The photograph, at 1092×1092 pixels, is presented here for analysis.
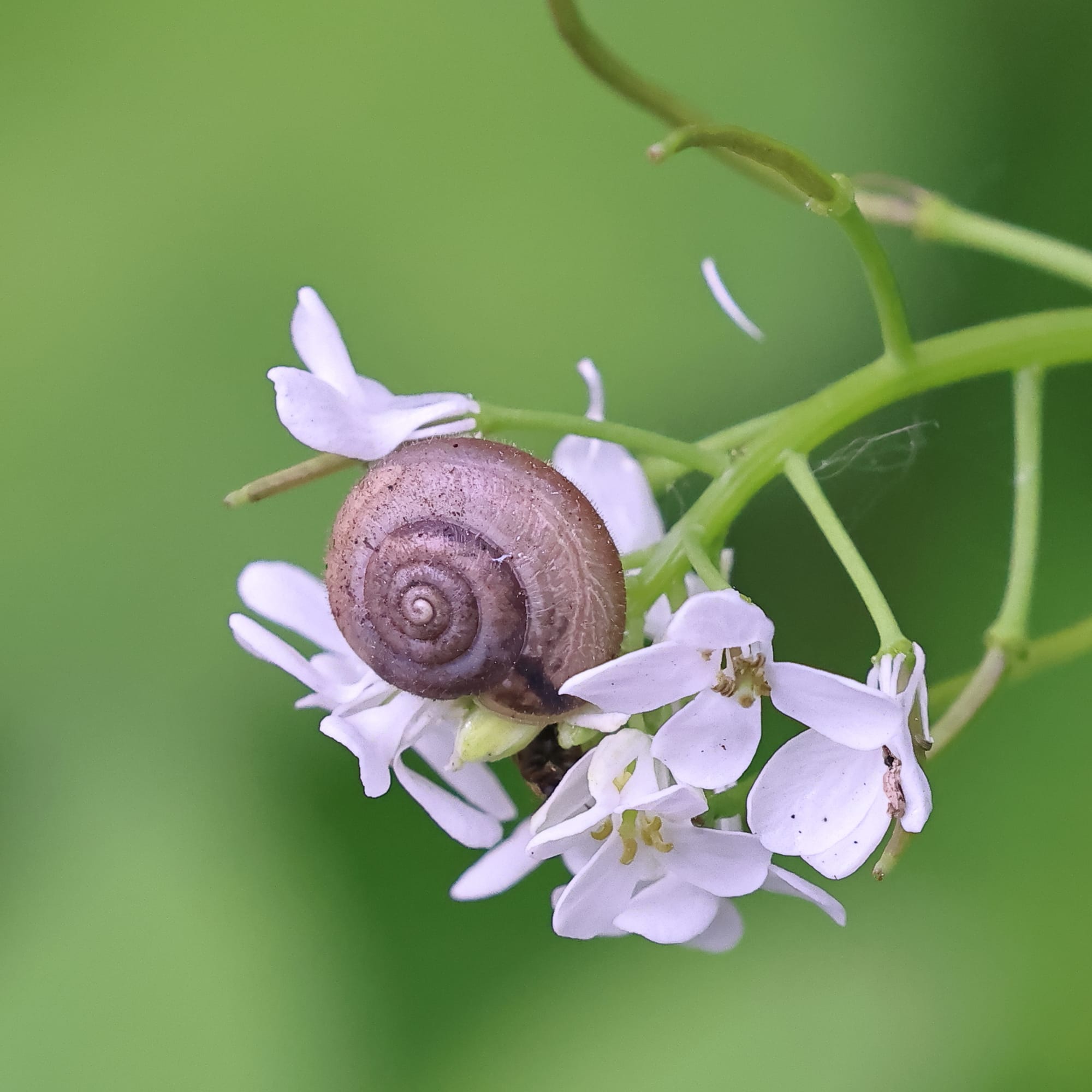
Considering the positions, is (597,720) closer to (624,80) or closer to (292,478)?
(292,478)

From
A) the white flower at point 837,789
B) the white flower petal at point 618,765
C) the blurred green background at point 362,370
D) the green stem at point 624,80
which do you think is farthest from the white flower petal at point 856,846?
the blurred green background at point 362,370

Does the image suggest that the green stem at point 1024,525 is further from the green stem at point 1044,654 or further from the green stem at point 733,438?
the green stem at point 733,438

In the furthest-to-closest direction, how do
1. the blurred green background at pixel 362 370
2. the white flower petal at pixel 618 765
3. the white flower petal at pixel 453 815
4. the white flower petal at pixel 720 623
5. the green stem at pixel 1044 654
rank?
the blurred green background at pixel 362 370 → the green stem at pixel 1044 654 → the white flower petal at pixel 453 815 → the white flower petal at pixel 618 765 → the white flower petal at pixel 720 623

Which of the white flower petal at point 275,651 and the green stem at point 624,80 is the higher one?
the green stem at point 624,80

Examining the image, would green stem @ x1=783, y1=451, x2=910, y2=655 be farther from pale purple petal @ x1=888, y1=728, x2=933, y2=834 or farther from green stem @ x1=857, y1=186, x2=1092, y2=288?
green stem @ x1=857, y1=186, x2=1092, y2=288

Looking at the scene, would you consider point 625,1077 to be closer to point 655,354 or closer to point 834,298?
point 655,354

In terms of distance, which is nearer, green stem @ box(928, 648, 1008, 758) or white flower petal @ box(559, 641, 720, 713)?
white flower petal @ box(559, 641, 720, 713)

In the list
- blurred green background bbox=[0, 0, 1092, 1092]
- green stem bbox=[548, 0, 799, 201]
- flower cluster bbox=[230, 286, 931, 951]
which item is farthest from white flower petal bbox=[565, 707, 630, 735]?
blurred green background bbox=[0, 0, 1092, 1092]

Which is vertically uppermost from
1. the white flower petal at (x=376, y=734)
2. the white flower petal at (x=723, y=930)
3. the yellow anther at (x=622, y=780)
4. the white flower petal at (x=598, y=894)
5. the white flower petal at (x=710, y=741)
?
the white flower petal at (x=376, y=734)
